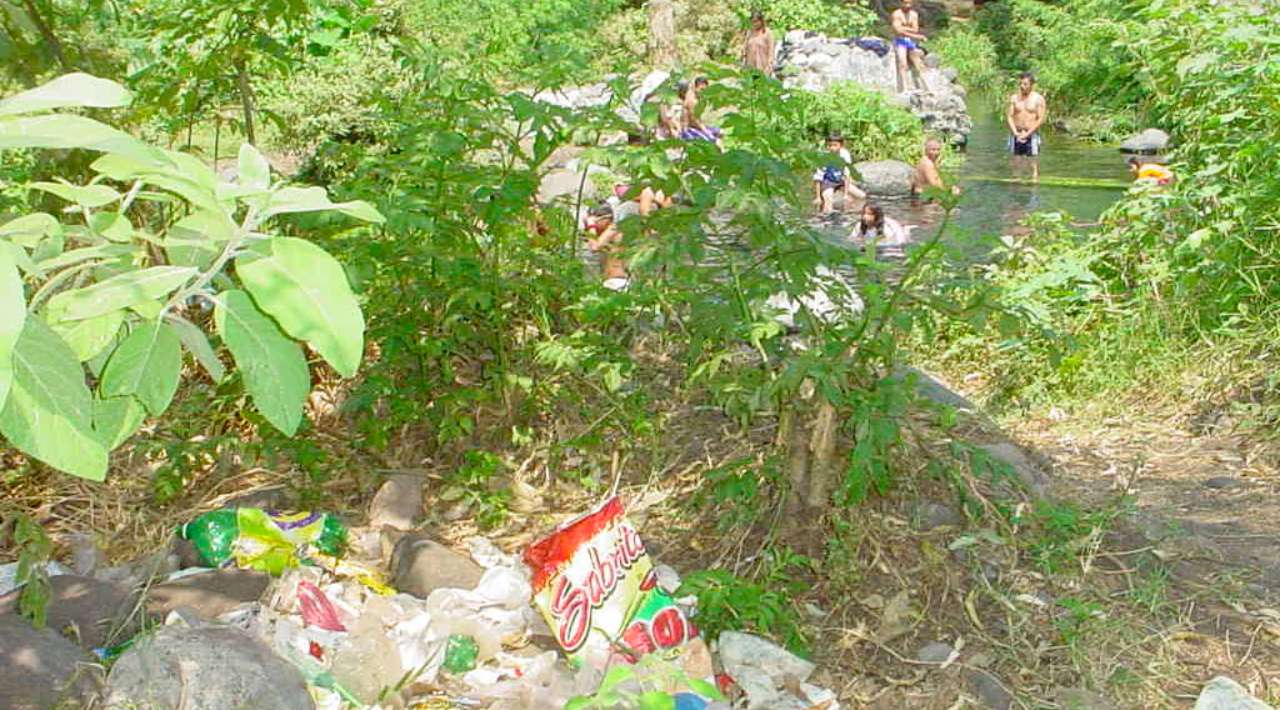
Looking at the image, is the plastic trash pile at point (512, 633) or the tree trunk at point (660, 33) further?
the tree trunk at point (660, 33)

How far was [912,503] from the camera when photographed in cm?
349

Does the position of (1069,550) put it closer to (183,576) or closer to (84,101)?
(183,576)

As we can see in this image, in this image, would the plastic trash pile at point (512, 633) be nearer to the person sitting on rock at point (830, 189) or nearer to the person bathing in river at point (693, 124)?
the person bathing in river at point (693, 124)

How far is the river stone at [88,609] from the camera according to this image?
2785 mm

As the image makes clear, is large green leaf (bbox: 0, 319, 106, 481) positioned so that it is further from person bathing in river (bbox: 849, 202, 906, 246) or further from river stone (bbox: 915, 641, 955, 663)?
person bathing in river (bbox: 849, 202, 906, 246)

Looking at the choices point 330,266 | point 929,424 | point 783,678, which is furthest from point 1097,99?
point 330,266

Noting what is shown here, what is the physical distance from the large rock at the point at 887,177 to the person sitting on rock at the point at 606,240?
5922 millimetres

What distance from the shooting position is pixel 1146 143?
615 inches

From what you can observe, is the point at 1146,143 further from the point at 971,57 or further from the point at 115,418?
the point at 115,418

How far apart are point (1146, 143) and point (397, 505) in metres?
14.0

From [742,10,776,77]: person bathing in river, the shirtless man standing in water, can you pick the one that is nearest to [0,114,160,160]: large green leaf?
the shirtless man standing in water

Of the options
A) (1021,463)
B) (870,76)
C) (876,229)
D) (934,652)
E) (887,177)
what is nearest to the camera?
(934,652)

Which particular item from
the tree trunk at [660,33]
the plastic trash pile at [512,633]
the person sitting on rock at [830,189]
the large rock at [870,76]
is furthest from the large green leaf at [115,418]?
the tree trunk at [660,33]

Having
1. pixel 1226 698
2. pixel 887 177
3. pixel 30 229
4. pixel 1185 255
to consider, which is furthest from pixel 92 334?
pixel 887 177
